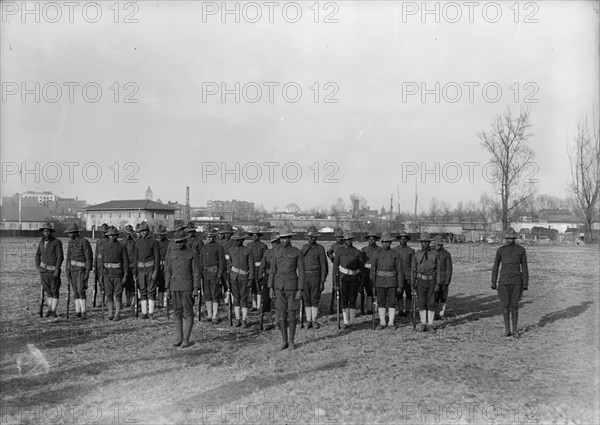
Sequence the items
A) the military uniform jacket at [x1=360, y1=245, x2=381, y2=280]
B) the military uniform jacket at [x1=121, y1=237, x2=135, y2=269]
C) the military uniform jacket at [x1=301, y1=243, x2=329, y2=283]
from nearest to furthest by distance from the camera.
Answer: the military uniform jacket at [x1=301, y1=243, x2=329, y2=283], the military uniform jacket at [x1=360, y1=245, x2=381, y2=280], the military uniform jacket at [x1=121, y1=237, x2=135, y2=269]

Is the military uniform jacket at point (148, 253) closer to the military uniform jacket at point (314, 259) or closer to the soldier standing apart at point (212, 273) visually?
the soldier standing apart at point (212, 273)

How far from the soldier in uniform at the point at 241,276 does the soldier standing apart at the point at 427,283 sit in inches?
137

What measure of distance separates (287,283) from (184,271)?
5.92 feet

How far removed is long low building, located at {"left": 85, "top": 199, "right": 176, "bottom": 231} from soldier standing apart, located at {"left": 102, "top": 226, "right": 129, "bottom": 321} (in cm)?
7298

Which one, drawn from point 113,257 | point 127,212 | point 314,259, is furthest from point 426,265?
point 127,212

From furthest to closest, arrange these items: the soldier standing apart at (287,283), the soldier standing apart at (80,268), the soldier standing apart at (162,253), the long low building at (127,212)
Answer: the long low building at (127,212), the soldier standing apart at (162,253), the soldier standing apart at (80,268), the soldier standing apart at (287,283)

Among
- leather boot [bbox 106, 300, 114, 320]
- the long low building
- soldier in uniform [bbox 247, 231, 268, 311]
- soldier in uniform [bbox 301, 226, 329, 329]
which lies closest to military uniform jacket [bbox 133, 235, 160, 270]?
leather boot [bbox 106, 300, 114, 320]

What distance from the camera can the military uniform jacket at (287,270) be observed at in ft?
30.6

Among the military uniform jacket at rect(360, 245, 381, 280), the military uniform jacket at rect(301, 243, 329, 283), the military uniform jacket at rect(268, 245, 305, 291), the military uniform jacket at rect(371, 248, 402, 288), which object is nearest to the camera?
the military uniform jacket at rect(268, 245, 305, 291)

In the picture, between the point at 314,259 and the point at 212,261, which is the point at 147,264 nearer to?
the point at 212,261

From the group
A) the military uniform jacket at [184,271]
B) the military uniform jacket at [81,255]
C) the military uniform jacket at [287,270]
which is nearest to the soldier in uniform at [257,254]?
the military uniform jacket at [287,270]

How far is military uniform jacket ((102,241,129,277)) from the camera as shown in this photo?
1148 cm

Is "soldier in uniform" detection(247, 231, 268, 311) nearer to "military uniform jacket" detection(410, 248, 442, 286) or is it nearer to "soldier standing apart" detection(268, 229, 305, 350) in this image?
"soldier standing apart" detection(268, 229, 305, 350)

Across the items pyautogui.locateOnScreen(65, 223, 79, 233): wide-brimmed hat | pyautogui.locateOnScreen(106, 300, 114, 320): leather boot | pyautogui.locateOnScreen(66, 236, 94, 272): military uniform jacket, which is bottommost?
pyautogui.locateOnScreen(106, 300, 114, 320): leather boot
